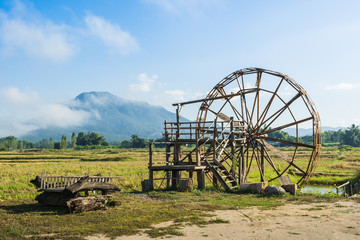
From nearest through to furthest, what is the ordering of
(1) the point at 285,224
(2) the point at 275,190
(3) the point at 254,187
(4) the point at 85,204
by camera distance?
(1) the point at 285,224 → (4) the point at 85,204 → (2) the point at 275,190 → (3) the point at 254,187

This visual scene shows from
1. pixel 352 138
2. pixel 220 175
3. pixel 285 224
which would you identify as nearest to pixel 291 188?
pixel 220 175

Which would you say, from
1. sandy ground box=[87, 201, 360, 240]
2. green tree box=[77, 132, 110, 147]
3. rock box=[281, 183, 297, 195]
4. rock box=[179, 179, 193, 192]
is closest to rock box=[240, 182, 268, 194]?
rock box=[281, 183, 297, 195]

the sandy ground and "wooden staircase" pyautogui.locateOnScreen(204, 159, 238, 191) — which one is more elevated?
"wooden staircase" pyautogui.locateOnScreen(204, 159, 238, 191)

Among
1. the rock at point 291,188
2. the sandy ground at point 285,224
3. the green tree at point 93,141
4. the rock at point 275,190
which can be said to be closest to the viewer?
the sandy ground at point 285,224

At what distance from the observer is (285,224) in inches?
448

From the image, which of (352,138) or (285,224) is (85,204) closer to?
(285,224)

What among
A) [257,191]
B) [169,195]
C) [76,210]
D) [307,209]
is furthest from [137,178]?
[307,209]

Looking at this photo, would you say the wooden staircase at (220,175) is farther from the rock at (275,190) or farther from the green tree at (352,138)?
the green tree at (352,138)

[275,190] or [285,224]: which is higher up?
[275,190]

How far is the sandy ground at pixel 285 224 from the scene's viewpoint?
9.98 metres

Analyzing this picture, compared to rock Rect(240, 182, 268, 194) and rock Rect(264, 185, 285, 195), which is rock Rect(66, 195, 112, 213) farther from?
rock Rect(264, 185, 285, 195)

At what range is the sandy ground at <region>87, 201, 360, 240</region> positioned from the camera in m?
9.98

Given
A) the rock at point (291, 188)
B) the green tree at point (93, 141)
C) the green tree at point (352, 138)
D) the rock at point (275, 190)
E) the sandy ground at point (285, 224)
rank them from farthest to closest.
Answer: the green tree at point (93, 141) → the green tree at point (352, 138) → the rock at point (291, 188) → the rock at point (275, 190) → the sandy ground at point (285, 224)

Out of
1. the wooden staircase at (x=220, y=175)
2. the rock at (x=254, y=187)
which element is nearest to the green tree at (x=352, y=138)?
the wooden staircase at (x=220, y=175)
